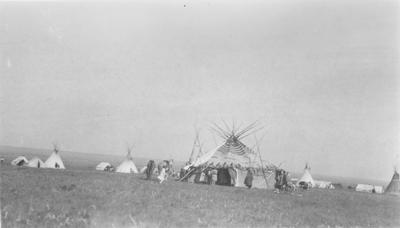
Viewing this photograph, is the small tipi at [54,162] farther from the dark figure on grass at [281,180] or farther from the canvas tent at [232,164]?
the dark figure on grass at [281,180]

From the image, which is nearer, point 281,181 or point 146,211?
point 146,211

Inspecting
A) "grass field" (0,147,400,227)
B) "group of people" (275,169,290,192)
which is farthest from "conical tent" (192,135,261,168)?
"grass field" (0,147,400,227)

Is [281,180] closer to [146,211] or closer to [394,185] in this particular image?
[146,211]

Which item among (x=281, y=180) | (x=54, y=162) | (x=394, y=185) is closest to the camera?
(x=281, y=180)

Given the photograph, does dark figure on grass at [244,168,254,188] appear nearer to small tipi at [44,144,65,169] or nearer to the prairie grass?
the prairie grass

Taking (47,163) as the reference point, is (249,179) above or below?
below

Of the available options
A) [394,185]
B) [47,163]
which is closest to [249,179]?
[47,163]

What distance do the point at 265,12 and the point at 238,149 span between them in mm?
13134

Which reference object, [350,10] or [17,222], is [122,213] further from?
[350,10]

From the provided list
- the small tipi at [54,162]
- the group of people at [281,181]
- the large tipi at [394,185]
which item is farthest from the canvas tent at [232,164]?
the large tipi at [394,185]

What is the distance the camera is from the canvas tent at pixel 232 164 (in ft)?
78.6

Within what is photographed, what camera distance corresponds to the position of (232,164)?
78.9 feet

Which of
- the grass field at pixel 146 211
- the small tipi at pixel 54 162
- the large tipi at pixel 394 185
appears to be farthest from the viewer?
the large tipi at pixel 394 185

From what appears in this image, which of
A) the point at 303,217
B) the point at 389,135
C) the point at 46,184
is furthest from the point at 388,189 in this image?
the point at 46,184
